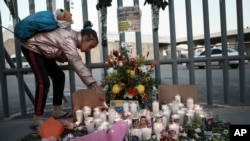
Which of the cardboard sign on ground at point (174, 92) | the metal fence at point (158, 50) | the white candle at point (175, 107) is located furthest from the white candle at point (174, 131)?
the metal fence at point (158, 50)

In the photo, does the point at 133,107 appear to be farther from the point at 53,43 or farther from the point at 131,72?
the point at 53,43

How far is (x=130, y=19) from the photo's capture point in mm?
4176

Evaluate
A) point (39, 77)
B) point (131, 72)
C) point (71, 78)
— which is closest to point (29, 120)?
point (71, 78)

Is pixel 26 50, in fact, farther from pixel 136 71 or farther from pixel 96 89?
pixel 136 71

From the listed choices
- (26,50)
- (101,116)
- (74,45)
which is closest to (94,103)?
(101,116)

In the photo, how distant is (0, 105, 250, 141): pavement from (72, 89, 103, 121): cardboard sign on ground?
2.55ft

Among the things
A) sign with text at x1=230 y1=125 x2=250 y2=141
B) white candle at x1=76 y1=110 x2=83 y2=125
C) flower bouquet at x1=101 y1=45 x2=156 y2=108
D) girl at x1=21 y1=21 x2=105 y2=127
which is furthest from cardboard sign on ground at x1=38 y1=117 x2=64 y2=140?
sign with text at x1=230 y1=125 x2=250 y2=141

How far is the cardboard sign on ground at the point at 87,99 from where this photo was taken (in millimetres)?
3121

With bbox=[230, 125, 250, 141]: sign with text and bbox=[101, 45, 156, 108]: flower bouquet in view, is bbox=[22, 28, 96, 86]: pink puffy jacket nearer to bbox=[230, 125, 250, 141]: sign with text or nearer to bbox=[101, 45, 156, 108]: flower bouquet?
bbox=[101, 45, 156, 108]: flower bouquet

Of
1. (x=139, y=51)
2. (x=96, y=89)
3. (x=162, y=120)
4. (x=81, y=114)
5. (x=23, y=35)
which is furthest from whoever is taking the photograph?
(x=139, y=51)

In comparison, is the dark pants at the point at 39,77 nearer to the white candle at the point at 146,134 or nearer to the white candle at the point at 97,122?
the white candle at the point at 97,122

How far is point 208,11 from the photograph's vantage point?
436 cm

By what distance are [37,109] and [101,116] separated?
3.37 feet

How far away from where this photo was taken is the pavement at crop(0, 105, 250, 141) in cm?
347
